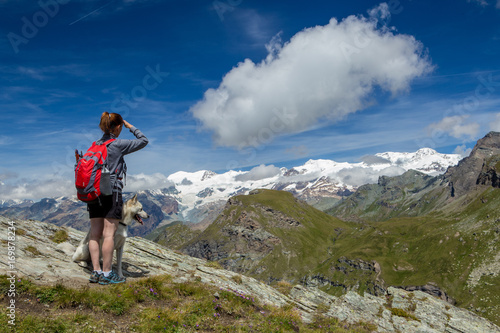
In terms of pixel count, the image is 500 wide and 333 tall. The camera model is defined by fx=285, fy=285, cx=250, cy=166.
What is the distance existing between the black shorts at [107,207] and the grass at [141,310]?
2.74 m

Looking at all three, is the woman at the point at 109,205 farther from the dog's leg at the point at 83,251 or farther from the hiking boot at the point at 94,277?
the dog's leg at the point at 83,251

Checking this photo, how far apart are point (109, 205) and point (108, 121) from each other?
3.40 meters

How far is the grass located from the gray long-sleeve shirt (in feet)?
13.7

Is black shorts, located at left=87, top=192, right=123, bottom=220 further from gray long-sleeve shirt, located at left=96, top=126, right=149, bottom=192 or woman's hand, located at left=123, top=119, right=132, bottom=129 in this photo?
woman's hand, located at left=123, top=119, right=132, bottom=129

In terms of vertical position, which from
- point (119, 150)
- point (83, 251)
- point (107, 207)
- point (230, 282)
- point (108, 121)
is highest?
point (108, 121)

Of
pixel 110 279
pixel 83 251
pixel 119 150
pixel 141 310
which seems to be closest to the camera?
pixel 141 310

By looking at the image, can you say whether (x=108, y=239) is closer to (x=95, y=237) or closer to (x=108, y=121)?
(x=95, y=237)

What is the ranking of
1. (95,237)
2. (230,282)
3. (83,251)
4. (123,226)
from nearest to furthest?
(95,237)
(123,226)
(83,251)
(230,282)

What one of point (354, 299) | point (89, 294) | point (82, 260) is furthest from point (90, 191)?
point (354, 299)

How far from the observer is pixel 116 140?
11.4 m

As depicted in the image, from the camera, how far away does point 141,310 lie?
35.3ft

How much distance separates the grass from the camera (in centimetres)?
877

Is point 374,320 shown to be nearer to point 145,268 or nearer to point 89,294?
point 145,268

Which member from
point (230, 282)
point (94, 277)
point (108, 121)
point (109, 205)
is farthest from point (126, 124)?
point (230, 282)
